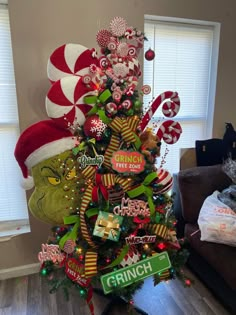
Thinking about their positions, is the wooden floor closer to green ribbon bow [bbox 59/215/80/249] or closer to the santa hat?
green ribbon bow [bbox 59/215/80/249]

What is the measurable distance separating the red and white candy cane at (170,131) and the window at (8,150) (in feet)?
3.80

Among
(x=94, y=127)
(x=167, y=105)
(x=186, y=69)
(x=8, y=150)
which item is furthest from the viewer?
(x=186, y=69)

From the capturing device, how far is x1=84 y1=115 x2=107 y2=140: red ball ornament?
1127 millimetres

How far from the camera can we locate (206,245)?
1639mm

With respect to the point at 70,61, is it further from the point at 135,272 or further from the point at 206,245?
the point at 206,245

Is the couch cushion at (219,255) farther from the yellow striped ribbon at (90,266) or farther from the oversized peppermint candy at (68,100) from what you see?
the oversized peppermint candy at (68,100)

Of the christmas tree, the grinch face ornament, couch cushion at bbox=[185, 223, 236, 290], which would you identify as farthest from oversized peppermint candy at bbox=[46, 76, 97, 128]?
couch cushion at bbox=[185, 223, 236, 290]

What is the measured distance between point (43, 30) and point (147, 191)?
131cm

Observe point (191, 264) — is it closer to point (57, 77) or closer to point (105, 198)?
point (105, 198)

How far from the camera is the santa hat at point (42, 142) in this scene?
47.7 inches

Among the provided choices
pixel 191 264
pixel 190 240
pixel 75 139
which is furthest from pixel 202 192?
pixel 75 139

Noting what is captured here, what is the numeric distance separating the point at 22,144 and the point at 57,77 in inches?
15.4

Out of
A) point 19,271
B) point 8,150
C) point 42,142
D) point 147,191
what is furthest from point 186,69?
point 19,271

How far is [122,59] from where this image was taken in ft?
3.71
